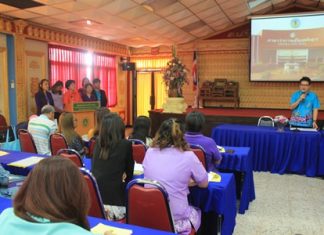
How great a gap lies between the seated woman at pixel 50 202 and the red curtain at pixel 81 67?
6.54 m

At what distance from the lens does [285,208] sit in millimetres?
3539

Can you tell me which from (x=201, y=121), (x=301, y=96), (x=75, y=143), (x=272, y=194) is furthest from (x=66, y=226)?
(x=301, y=96)

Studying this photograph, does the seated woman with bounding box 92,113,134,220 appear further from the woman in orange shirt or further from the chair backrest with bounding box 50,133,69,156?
the woman in orange shirt

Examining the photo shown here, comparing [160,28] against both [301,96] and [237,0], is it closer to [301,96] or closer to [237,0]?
[237,0]

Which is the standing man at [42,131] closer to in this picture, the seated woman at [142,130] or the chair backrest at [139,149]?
the seated woman at [142,130]

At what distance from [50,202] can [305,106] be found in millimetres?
4813

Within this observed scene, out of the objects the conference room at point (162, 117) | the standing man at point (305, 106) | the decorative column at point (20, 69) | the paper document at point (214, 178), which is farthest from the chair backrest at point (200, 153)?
the decorative column at point (20, 69)

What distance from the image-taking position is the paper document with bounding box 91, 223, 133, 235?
1.53 meters

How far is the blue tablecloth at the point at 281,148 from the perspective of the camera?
15.3 ft

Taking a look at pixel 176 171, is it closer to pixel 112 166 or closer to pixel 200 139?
pixel 112 166

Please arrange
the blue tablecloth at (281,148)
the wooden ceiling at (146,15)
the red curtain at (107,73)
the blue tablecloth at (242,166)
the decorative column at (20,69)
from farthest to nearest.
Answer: the red curtain at (107,73) < the decorative column at (20,69) < the wooden ceiling at (146,15) < the blue tablecloth at (281,148) < the blue tablecloth at (242,166)

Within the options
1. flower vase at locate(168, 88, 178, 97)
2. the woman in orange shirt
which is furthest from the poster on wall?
flower vase at locate(168, 88, 178, 97)

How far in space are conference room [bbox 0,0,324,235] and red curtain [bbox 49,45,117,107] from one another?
38mm

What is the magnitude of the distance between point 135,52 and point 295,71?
517 centimetres
